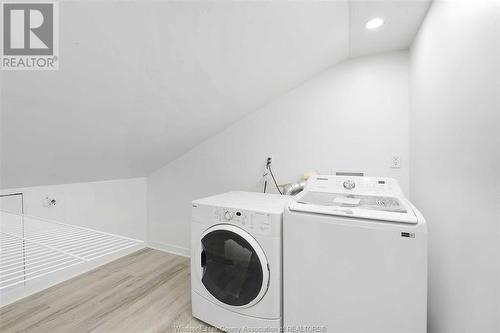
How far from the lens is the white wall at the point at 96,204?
7.00 feet

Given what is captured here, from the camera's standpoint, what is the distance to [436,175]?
1.36m

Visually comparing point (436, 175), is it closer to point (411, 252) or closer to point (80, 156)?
point (411, 252)

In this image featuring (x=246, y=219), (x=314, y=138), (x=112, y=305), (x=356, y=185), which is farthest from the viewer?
(x=314, y=138)

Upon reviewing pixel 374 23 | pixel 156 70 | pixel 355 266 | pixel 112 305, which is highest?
pixel 374 23

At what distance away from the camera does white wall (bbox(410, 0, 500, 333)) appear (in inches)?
31.3

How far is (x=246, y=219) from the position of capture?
5.11ft

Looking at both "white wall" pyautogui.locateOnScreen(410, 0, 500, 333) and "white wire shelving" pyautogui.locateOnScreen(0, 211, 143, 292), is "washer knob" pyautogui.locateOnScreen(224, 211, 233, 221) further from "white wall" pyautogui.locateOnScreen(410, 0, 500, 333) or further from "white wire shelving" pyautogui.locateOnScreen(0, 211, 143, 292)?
"white wall" pyautogui.locateOnScreen(410, 0, 500, 333)

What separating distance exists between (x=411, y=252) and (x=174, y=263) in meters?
2.32

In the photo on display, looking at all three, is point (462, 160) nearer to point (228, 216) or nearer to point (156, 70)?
point (228, 216)

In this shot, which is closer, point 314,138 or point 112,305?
point 112,305

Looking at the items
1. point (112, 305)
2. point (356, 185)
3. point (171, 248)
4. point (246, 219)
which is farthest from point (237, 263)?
point (171, 248)

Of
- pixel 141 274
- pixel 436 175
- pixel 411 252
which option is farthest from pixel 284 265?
pixel 141 274

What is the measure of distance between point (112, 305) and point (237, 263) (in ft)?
3.79

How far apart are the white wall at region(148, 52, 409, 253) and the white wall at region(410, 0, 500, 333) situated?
0.45 metres
